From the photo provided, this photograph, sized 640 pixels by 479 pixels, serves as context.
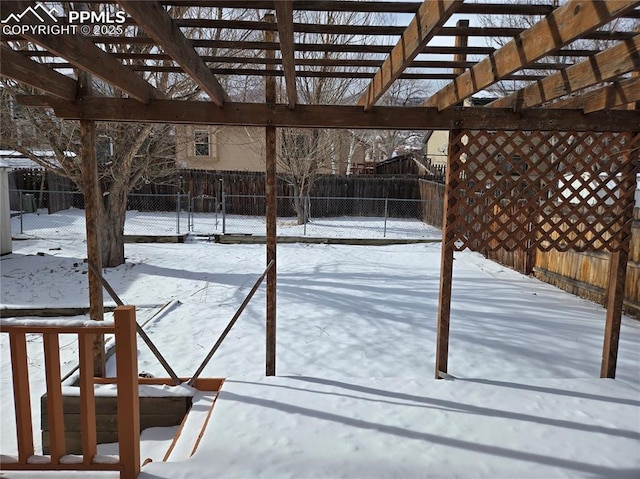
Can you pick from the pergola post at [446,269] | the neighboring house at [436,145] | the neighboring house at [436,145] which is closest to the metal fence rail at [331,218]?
the neighboring house at [436,145]

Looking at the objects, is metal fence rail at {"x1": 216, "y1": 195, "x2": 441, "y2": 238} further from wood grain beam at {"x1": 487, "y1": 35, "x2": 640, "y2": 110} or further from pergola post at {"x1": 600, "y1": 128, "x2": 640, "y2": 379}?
wood grain beam at {"x1": 487, "y1": 35, "x2": 640, "y2": 110}

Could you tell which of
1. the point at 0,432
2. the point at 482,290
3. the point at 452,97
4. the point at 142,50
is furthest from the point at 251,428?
the point at 142,50

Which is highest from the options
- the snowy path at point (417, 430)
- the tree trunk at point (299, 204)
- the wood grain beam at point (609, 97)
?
the wood grain beam at point (609, 97)

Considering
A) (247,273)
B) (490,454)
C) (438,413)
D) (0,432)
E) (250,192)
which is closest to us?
(490,454)

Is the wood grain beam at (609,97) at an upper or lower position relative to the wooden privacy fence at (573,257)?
upper

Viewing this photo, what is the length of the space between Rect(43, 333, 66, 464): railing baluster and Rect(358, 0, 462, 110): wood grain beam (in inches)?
85.6

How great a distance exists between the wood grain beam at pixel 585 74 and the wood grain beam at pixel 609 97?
41cm

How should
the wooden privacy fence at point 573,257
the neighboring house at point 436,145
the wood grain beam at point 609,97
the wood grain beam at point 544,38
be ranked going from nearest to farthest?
1. the wood grain beam at point 544,38
2. the wood grain beam at point 609,97
3. the wooden privacy fence at point 573,257
4. the neighboring house at point 436,145

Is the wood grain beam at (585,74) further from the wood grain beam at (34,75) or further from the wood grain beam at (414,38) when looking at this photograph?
the wood grain beam at (34,75)

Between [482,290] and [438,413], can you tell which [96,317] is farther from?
[482,290]

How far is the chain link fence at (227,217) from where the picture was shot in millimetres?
11969

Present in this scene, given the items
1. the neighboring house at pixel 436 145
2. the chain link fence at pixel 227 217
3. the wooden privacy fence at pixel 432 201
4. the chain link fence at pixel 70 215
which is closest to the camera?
the chain link fence at pixel 70 215

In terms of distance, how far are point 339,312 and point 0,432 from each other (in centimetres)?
372

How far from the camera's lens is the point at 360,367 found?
13.2 ft
